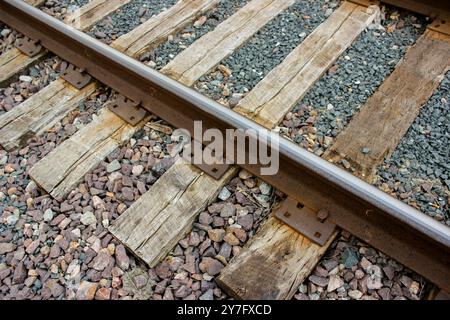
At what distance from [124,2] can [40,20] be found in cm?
71

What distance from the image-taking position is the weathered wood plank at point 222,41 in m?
3.06

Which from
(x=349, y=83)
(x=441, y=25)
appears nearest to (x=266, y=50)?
(x=349, y=83)

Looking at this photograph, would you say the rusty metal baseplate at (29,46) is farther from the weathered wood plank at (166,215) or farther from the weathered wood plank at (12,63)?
the weathered wood plank at (166,215)

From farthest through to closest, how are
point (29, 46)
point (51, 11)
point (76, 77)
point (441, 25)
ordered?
point (51, 11) < point (29, 46) < point (76, 77) < point (441, 25)

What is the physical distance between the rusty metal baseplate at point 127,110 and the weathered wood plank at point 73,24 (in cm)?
95

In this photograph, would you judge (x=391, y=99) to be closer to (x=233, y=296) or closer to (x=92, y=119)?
(x=233, y=296)

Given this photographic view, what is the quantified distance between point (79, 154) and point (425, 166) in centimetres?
204

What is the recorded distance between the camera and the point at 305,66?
295cm

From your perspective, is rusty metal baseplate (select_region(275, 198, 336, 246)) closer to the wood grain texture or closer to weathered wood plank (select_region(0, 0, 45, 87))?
the wood grain texture

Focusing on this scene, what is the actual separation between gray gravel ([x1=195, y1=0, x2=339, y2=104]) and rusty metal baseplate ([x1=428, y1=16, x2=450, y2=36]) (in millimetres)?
730

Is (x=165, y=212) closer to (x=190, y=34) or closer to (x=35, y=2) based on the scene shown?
(x=190, y=34)

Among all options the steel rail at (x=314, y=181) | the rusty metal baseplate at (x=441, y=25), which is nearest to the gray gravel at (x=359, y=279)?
the steel rail at (x=314, y=181)
